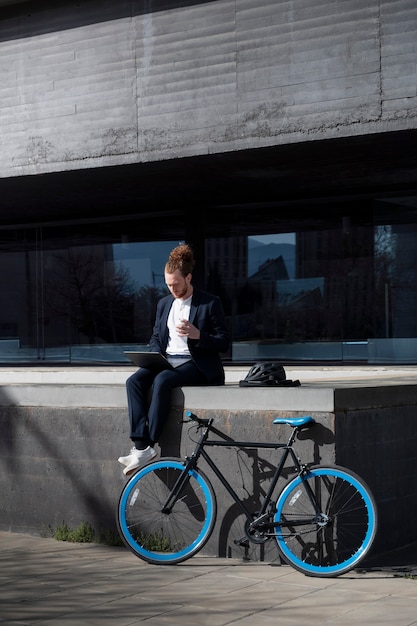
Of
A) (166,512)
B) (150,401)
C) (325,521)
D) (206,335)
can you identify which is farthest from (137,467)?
(325,521)

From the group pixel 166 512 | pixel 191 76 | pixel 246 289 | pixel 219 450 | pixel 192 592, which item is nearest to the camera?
pixel 192 592

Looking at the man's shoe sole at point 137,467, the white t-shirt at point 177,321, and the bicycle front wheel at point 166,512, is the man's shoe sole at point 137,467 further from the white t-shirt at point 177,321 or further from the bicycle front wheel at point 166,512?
the white t-shirt at point 177,321

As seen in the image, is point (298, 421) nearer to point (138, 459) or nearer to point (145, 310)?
point (138, 459)

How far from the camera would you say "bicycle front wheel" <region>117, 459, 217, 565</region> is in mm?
7215

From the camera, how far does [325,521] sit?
6.86m

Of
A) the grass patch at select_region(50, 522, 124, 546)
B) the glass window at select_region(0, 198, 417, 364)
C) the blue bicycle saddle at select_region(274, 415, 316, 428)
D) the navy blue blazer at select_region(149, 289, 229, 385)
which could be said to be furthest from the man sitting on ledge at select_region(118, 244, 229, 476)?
the glass window at select_region(0, 198, 417, 364)

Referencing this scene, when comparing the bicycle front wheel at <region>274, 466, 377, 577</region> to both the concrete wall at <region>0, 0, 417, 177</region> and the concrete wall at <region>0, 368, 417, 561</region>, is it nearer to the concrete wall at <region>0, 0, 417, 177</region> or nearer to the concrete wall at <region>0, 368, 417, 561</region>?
the concrete wall at <region>0, 368, 417, 561</region>

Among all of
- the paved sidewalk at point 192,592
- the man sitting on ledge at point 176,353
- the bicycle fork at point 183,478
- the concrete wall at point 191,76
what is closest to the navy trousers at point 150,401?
the man sitting on ledge at point 176,353

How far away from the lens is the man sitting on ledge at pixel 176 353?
25.0 feet

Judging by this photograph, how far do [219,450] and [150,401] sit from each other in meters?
0.68

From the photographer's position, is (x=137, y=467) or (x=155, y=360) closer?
(x=137, y=467)

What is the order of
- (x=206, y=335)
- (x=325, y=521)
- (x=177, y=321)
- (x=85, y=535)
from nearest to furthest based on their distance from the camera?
1. (x=325, y=521)
2. (x=206, y=335)
3. (x=177, y=321)
4. (x=85, y=535)

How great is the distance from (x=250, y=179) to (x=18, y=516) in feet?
26.4

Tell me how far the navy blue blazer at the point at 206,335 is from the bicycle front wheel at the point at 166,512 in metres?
0.86
